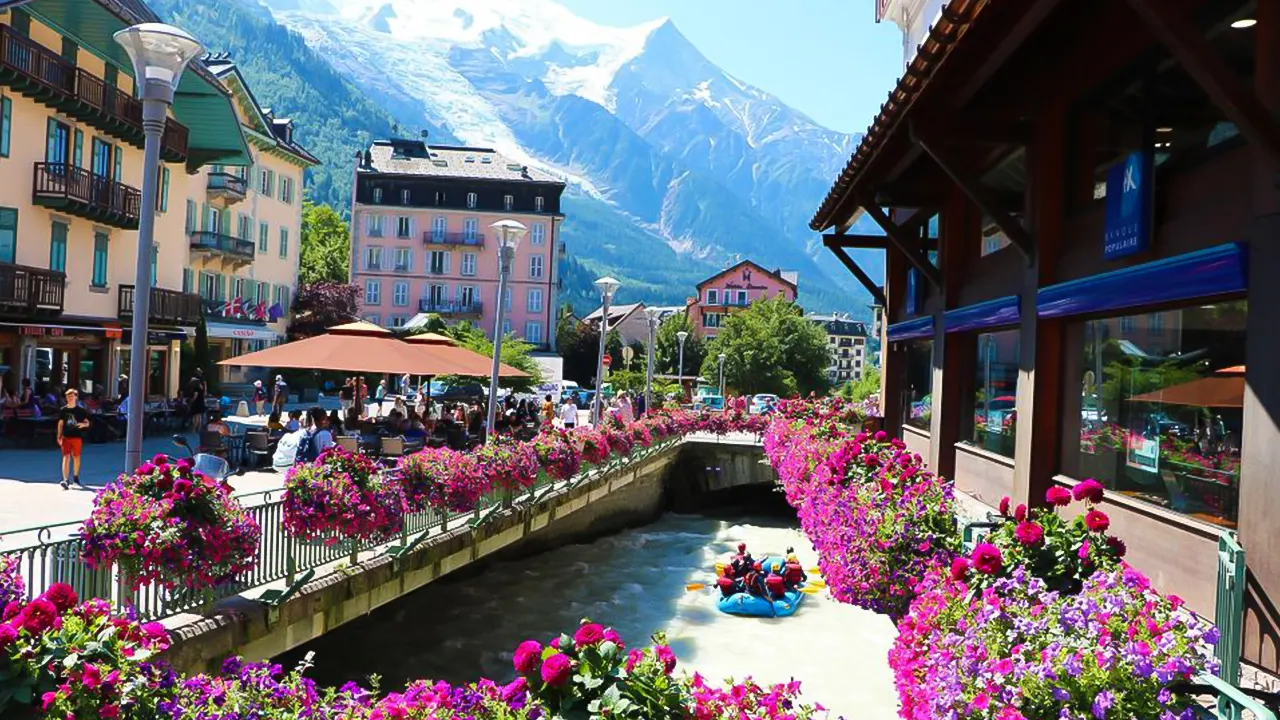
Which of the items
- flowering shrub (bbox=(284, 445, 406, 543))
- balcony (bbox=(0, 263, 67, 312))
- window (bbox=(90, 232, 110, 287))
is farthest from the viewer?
window (bbox=(90, 232, 110, 287))

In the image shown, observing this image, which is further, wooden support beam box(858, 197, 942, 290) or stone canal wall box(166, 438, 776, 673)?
wooden support beam box(858, 197, 942, 290)

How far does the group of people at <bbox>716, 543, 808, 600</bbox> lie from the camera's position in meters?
21.5

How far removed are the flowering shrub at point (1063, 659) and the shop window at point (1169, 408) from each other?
11.0ft

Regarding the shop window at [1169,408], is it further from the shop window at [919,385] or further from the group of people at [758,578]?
the group of people at [758,578]

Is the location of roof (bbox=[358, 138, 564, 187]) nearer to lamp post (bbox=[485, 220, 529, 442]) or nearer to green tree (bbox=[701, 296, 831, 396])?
green tree (bbox=[701, 296, 831, 396])

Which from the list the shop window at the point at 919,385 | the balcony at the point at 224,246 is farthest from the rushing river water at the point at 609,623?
the balcony at the point at 224,246

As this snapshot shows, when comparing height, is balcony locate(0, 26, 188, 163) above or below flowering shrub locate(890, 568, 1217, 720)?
above

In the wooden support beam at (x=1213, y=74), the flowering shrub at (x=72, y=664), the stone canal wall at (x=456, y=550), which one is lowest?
the stone canal wall at (x=456, y=550)

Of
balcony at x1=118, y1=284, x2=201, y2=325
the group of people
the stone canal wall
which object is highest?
balcony at x1=118, y1=284, x2=201, y2=325

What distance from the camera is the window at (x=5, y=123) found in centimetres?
2528

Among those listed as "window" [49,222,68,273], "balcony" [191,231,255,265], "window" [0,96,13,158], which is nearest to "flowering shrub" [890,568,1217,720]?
"window" [0,96,13,158]

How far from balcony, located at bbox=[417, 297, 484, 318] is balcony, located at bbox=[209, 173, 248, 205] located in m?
36.7

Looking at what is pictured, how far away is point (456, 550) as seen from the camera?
1518 centimetres

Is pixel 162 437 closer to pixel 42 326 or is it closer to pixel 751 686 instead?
pixel 42 326
